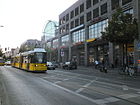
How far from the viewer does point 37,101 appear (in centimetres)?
780

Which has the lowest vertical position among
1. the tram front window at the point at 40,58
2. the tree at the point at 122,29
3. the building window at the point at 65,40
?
the tram front window at the point at 40,58

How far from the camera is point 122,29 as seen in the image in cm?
2442

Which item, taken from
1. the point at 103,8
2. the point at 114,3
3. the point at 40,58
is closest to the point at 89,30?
the point at 103,8

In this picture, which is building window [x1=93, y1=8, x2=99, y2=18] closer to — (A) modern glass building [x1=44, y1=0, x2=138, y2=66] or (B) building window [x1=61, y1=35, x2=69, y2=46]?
(A) modern glass building [x1=44, y1=0, x2=138, y2=66]

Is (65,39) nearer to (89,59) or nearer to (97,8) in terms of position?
(89,59)

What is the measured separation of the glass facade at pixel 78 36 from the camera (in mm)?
49906

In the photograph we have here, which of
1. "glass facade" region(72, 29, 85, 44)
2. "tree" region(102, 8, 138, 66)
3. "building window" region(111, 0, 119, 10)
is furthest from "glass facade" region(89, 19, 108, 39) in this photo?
"tree" region(102, 8, 138, 66)

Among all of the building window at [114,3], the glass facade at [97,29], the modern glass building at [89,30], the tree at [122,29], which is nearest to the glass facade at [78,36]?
the modern glass building at [89,30]

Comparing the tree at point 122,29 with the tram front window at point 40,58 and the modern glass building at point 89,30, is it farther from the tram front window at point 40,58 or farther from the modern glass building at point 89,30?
the tram front window at point 40,58

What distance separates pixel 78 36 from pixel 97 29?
1049 centimetres

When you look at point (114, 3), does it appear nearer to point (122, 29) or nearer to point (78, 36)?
point (122, 29)

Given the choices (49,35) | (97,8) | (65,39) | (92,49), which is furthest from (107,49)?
(49,35)

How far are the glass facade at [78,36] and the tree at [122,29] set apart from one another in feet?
79.6

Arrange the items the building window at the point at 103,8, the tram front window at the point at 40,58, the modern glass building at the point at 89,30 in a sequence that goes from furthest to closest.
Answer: the building window at the point at 103,8, the modern glass building at the point at 89,30, the tram front window at the point at 40,58
